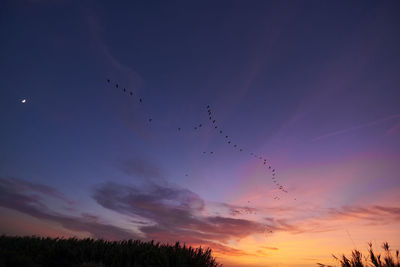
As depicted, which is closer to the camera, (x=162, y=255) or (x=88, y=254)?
(x=162, y=255)

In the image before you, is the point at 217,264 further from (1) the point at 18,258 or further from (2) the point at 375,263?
(1) the point at 18,258

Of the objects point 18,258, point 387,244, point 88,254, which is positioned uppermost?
point 387,244

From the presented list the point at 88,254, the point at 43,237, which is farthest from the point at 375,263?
the point at 43,237

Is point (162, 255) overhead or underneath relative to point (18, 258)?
overhead

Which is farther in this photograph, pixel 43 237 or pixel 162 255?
pixel 43 237

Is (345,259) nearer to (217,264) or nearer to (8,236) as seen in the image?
(217,264)

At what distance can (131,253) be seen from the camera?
9.09m

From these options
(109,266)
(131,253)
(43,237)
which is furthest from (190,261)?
(43,237)

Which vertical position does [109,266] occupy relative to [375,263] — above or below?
below

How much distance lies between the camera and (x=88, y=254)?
9.54m

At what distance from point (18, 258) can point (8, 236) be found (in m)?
11.1

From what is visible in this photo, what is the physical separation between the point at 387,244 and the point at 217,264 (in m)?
5.76

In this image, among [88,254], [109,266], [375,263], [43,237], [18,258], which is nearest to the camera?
[375,263]

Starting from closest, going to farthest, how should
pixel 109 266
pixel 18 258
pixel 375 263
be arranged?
1. pixel 375 263
2. pixel 18 258
3. pixel 109 266
